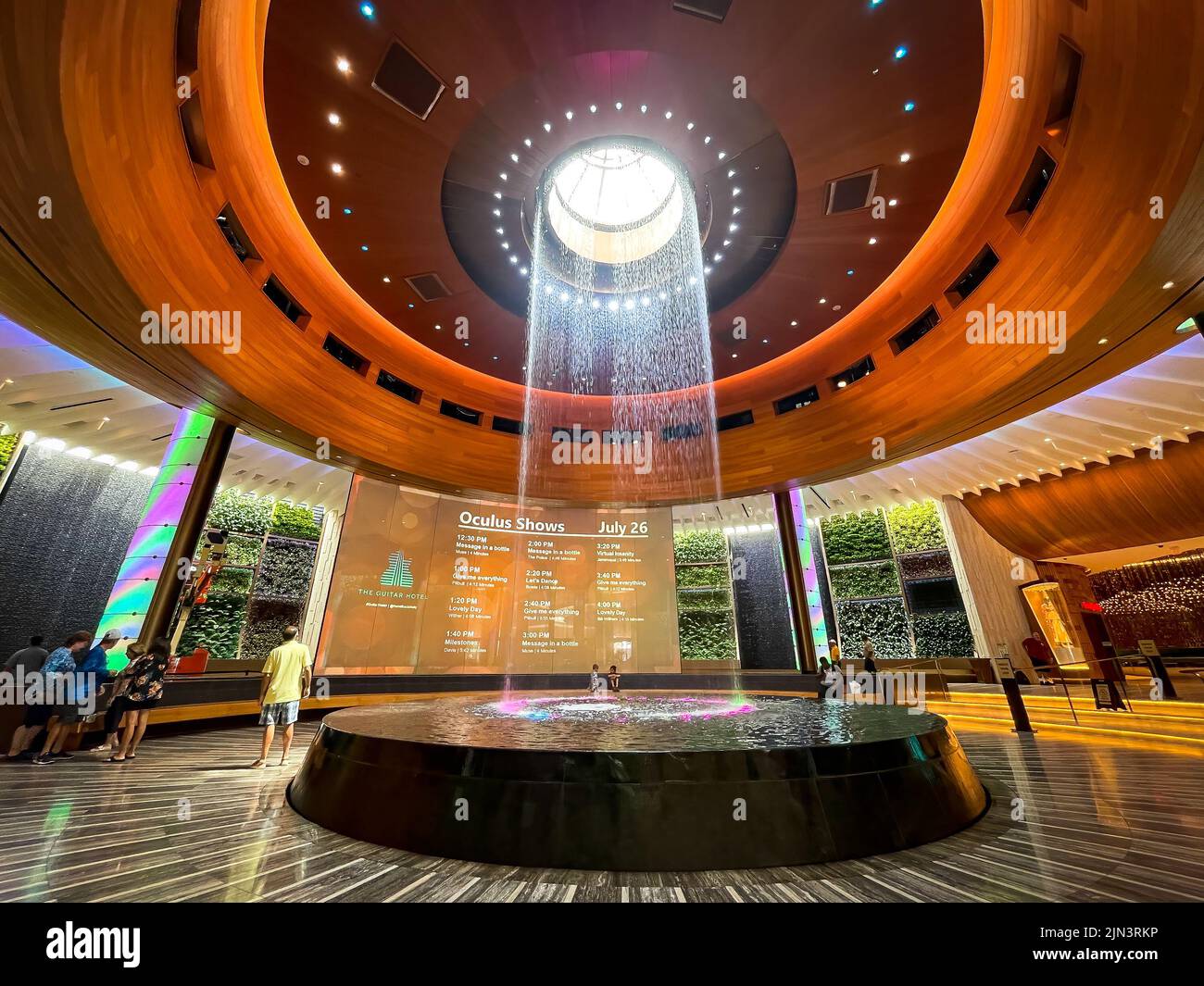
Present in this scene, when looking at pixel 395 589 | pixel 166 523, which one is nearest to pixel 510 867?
pixel 166 523

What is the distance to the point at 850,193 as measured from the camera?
21.8 ft

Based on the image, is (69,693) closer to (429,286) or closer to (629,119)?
(429,286)

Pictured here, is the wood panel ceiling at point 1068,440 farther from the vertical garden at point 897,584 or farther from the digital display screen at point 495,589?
the digital display screen at point 495,589

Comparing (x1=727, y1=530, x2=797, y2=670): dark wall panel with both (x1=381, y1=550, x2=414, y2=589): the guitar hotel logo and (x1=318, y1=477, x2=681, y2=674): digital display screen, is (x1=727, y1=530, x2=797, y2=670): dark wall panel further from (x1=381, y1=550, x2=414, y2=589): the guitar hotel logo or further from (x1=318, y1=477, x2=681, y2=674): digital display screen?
(x1=381, y1=550, x2=414, y2=589): the guitar hotel logo

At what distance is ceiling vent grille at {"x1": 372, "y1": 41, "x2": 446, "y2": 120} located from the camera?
204 inches

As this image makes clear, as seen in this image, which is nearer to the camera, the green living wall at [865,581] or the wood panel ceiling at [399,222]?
the wood panel ceiling at [399,222]

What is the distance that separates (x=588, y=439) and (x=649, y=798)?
10.4 meters

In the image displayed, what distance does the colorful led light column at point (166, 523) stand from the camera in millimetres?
7176

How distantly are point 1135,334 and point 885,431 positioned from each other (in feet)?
11.5

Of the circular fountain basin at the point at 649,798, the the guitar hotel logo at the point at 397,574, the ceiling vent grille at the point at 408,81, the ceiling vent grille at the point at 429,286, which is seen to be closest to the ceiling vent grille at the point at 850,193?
the ceiling vent grille at the point at 408,81

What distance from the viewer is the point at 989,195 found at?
21.5 ft

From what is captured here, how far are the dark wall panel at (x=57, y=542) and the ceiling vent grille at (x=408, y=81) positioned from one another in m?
10.7

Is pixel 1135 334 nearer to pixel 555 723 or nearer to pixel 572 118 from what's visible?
A: pixel 572 118
